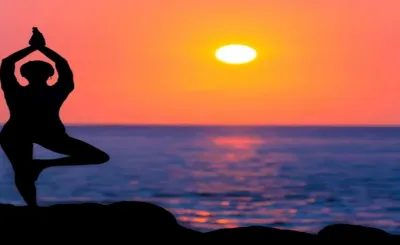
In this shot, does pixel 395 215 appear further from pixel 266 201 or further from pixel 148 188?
pixel 148 188

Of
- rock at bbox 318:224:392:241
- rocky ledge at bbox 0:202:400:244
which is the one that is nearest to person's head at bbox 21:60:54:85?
rocky ledge at bbox 0:202:400:244

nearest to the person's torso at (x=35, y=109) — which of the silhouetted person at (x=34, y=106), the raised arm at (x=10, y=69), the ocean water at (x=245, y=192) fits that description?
the silhouetted person at (x=34, y=106)

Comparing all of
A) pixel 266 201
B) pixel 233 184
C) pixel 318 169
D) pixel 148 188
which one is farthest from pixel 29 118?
pixel 318 169

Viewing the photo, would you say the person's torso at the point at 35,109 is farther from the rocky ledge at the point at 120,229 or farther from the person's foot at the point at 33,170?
the rocky ledge at the point at 120,229

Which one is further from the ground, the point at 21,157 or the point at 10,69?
the point at 10,69

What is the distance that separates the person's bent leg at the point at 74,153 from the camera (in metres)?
10.5

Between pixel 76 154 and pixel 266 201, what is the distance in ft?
93.2

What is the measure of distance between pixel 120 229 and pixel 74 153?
1166 mm

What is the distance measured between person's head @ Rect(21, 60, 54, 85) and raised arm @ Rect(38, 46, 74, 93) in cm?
14

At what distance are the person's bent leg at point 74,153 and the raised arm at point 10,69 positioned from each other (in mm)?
888

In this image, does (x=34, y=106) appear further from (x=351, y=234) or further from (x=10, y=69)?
(x=351, y=234)

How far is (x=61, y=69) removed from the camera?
10820mm

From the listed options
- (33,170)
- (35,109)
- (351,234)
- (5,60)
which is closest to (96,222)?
(33,170)

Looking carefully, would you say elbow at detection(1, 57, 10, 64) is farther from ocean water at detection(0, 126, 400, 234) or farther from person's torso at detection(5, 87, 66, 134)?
ocean water at detection(0, 126, 400, 234)
